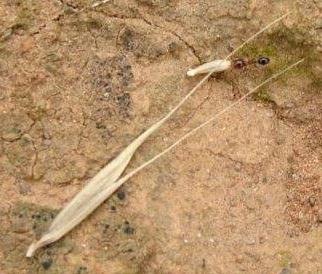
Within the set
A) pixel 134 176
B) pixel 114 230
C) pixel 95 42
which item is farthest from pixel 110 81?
pixel 114 230

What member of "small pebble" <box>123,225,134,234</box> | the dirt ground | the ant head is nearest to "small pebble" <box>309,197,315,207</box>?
the dirt ground

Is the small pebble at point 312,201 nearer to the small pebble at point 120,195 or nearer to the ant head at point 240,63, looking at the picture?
the ant head at point 240,63

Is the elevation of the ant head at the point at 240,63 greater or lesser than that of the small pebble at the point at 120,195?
greater

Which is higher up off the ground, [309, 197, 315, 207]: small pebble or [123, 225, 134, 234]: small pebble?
[123, 225, 134, 234]: small pebble

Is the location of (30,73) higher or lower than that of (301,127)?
higher

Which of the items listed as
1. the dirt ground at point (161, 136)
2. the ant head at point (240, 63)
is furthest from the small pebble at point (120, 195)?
the ant head at point (240, 63)

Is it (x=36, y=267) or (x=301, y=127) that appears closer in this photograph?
(x=36, y=267)

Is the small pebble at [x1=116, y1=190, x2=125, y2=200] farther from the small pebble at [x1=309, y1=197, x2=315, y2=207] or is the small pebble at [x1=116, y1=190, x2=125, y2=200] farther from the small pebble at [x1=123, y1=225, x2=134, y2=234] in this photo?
the small pebble at [x1=309, y1=197, x2=315, y2=207]

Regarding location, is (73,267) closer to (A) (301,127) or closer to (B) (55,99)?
(B) (55,99)
